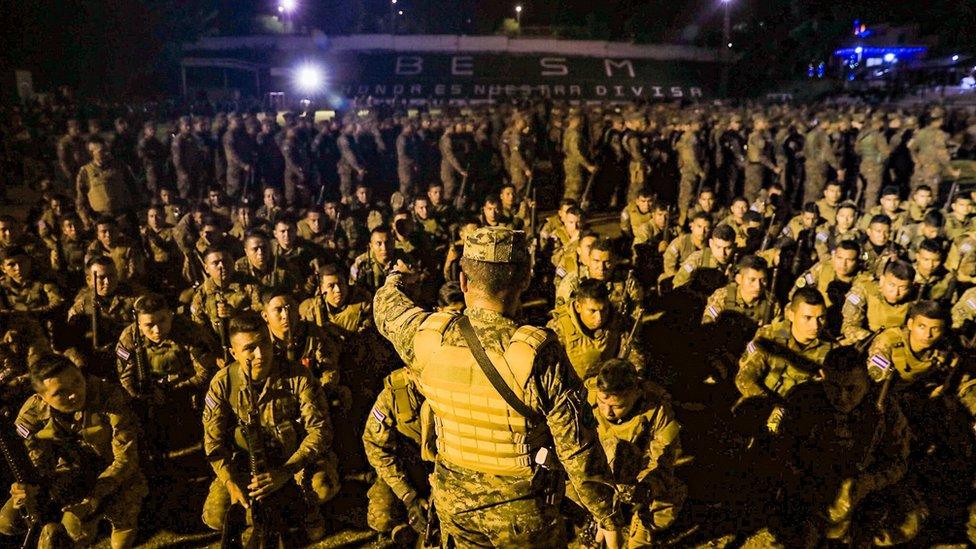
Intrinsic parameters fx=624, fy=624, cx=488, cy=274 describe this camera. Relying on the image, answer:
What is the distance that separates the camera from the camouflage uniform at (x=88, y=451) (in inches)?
174

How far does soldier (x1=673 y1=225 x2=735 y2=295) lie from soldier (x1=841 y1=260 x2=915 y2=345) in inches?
57.1

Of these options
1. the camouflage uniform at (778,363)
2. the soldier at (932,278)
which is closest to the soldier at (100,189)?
the camouflage uniform at (778,363)

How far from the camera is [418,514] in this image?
3.99m

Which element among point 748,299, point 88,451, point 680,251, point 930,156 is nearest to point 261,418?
point 88,451

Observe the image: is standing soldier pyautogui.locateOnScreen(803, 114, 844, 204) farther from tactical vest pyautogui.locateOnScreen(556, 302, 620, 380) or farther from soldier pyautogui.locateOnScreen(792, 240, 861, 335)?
tactical vest pyautogui.locateOnScreen(556, 302, 620, 380)

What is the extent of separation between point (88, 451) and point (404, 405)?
240 cm

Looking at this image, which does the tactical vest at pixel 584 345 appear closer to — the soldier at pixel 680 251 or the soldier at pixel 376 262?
the soldier at pixel 376 262

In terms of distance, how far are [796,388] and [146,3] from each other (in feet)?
121

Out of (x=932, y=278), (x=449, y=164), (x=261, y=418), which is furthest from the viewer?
(x=449, y=164)

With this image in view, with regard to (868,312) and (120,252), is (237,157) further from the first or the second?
(868,312)

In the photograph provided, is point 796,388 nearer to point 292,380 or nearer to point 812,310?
point 812,310

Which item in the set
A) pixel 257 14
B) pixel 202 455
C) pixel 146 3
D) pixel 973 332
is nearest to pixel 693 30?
pixel 257 14

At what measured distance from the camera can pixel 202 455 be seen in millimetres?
6070

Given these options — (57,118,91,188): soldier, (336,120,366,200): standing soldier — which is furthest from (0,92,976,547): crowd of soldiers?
(336,120,366,200): standing soldier
